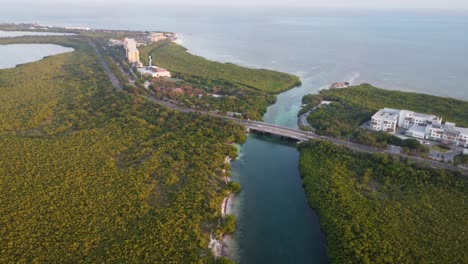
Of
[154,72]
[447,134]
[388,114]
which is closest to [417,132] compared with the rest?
[447,134]

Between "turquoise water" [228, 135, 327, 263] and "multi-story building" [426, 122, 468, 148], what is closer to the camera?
"turquoise water" [228, 135, 327, 263]

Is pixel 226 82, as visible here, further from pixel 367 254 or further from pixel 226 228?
pixel 367 254

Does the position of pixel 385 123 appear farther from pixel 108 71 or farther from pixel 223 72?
pixel 108 71

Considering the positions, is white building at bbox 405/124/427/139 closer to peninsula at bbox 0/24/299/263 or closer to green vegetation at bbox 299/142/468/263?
green vegetation at bbox 299/142/468/263

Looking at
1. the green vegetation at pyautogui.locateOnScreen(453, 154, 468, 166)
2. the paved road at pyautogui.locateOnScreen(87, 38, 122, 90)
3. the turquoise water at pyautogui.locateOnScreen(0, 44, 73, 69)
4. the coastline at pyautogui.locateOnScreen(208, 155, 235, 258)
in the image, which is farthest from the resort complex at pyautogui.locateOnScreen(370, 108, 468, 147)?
the turquoise water at pyautogui.locateOnScreen(0, 44, 73, 69)

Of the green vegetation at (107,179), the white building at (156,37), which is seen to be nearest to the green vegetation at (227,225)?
the green vegetation at (107,179)

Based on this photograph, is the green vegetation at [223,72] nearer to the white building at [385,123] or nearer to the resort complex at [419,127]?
the white building at [385,123]
